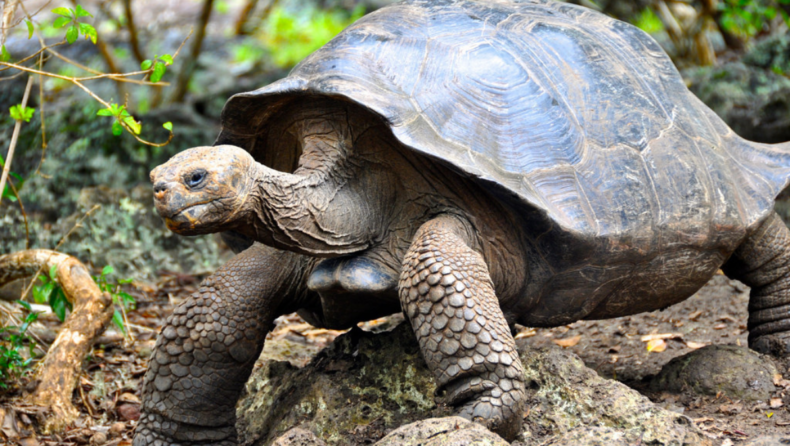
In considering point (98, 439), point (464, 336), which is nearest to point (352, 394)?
point (464, 336)

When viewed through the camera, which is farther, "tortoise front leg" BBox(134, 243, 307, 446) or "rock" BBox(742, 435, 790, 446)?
"tortoise front leg" BBox(134, 243, 307, 446)

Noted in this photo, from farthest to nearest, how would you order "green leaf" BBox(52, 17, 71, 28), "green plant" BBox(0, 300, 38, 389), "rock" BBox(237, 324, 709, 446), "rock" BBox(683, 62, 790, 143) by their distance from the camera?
"rock" BBox(683, 62, 790, 143) < "green plant" BBox(0, 300, 38, 389) < "green leaf" BBox(52, 17, 71, 28) < "rock" BBox(237, 324, 709, 446)

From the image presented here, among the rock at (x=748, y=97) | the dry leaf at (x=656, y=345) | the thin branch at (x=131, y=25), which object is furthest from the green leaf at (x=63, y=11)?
the rock at (x=748, y=97)

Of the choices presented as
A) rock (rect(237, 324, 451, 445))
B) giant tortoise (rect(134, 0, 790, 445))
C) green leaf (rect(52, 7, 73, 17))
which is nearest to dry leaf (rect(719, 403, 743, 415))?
giant tortoise (rect(134, 0, 790, 445))

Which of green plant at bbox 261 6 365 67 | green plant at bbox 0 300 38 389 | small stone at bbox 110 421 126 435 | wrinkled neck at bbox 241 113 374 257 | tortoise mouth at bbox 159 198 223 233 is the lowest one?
green plant at bbox 261 6 365 67

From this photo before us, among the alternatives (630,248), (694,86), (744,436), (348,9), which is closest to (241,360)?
(630,248)

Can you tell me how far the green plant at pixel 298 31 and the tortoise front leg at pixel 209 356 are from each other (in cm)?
758

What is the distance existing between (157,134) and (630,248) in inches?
225

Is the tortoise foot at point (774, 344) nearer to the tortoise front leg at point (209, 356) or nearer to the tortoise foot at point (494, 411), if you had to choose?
the tortoise foot at point (494, 411)

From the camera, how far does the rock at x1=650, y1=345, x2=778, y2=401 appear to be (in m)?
3.31

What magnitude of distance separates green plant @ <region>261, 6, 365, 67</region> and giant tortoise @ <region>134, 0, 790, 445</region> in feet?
24.2

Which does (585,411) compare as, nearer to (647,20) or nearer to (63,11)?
(63,11)

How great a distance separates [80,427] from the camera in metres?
3.61

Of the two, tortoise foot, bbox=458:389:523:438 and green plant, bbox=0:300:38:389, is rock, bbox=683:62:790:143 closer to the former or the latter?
tortoise foot, bbox=458:389:523:438
